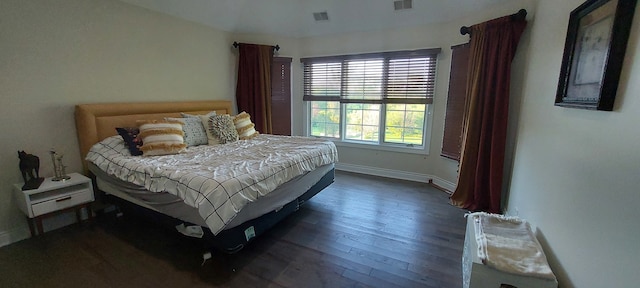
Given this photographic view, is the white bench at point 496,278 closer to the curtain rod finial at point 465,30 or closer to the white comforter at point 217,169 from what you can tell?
the white comforter at point 217,169

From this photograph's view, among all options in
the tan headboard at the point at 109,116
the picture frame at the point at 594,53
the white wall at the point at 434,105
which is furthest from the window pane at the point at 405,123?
the tan headboard at the point at 109,116

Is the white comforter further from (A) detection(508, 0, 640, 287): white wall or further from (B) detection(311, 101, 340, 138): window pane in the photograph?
(A) detection(508, 0, 640, 287): white wall

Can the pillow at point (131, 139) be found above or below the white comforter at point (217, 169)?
above

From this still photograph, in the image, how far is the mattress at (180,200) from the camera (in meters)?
1.83

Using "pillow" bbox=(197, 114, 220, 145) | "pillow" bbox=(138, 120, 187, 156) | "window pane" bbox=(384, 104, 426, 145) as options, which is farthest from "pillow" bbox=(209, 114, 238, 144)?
"window pane" bbox=(384, 104, 426, 145)

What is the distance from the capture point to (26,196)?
204 centimetres

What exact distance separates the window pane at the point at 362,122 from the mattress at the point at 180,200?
1.86m

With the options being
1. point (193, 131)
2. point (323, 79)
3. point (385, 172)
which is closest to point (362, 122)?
point (385, 172)

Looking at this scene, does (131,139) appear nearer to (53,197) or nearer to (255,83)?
(53,197)

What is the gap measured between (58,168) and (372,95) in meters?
3.91

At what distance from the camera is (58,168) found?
7.91 feet

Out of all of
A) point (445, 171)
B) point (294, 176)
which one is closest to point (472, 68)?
point (445, 171)

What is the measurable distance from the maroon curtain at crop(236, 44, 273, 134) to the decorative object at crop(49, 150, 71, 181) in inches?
92.7

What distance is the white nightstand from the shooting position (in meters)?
2.08
